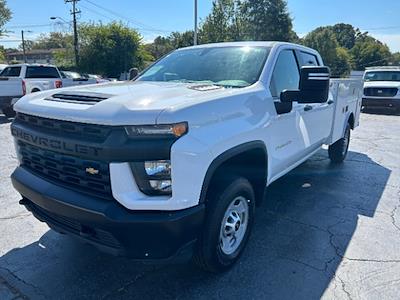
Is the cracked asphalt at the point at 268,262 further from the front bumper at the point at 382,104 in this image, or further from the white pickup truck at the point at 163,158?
the front bumper at the point at 382,104

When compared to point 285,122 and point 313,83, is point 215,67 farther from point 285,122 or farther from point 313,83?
point 313,83

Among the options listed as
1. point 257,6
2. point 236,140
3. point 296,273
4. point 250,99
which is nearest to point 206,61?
point 250,99

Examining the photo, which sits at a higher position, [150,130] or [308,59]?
[308,59]

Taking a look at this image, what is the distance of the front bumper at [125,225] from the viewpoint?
2299 mm

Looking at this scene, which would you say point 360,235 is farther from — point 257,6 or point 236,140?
point 257,6

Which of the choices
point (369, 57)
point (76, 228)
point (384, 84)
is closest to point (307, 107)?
point (76, 228)

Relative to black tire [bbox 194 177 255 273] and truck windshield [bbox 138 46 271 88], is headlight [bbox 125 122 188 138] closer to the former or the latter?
black tire [bbox 194 177 255 273]

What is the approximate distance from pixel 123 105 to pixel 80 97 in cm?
55

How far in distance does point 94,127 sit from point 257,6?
4556 centimetres

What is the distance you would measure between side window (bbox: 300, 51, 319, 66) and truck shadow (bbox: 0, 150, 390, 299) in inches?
74.8

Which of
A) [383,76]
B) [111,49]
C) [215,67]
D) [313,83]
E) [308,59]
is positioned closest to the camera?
[313,83]

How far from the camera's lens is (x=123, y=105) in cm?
237

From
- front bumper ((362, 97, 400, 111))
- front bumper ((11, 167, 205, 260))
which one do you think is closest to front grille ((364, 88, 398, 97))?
front bumper ((362, 97, 400, 111))

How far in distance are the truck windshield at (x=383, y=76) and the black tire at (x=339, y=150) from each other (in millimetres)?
11138
